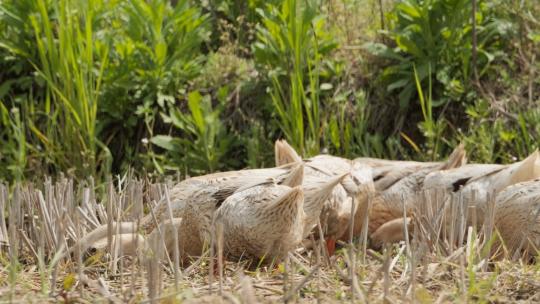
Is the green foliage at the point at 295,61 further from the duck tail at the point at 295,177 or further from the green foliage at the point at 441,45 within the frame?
the duck tail at the point at 295,177

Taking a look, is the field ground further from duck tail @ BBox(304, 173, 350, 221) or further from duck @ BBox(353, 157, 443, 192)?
duck @ BBox(353, 157, 443, 192)

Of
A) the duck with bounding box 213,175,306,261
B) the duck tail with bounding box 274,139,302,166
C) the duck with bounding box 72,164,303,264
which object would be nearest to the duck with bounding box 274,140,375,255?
the duck tail with bounding box 274,139,302,166

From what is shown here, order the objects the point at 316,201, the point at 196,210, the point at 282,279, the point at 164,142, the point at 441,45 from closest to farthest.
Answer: the point at 282,279
the point at 316,201
the point at 196,210
the point at 441,45
the point at 164,142

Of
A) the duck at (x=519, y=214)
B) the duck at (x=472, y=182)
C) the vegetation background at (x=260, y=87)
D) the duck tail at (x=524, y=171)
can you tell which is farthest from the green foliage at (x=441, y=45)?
the duck at (x=519, y=214)

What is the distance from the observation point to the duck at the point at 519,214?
325cm

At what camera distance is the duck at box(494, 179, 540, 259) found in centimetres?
325

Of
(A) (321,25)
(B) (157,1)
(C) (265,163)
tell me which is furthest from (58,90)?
(A) (321,25)

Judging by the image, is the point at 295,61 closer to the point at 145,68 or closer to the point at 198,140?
the point at 198,140

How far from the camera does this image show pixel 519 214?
131 inches

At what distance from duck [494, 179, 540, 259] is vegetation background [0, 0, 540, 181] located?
6.26 ft

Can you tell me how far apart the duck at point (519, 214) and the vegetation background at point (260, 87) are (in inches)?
75.2

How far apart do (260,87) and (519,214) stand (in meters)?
3.07

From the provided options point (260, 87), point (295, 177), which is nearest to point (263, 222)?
point (295, 177)

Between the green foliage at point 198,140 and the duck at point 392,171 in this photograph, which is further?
the green foliage at point 198,140
